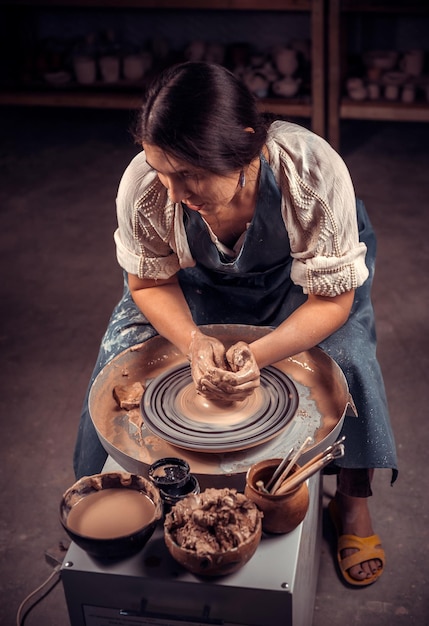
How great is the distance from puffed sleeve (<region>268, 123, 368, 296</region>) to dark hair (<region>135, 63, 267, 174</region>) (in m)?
0.21

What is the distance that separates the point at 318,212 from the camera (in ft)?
6.88

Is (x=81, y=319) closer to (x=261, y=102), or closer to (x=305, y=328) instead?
(x=305, y=328)

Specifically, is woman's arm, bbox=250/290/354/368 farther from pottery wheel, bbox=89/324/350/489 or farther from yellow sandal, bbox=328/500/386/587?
yellow sandal, bbox=328/500/386/587

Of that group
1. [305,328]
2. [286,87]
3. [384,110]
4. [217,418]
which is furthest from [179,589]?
[286,87]

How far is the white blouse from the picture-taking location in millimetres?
2090

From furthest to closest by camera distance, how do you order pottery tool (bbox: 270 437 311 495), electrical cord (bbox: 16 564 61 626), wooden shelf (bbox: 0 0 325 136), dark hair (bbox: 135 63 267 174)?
wooden shelf (bbox: 0 0 325 136) < electrical cord (bbox: 16 564 61 626) < dark hair (bbox: 135 63 267 174) < pottery tool (bbox: 270 437 311 495)

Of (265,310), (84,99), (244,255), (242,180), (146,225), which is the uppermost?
(242,180)

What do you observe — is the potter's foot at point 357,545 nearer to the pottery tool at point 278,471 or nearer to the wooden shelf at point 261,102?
the pottery tool at point 278,471

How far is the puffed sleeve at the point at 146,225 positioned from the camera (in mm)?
2189

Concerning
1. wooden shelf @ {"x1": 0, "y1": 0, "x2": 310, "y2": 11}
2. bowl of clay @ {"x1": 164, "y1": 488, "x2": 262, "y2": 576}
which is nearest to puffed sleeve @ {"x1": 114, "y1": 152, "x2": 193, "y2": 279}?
bowl of clay @ {"x1": 164, "y1": 488, "x2": 262, "y2": 576}

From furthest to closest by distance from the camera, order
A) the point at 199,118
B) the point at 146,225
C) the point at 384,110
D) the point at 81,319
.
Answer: the point at 384,110 < the point at 81,319 < the point at 146,225 < the point at 199,118

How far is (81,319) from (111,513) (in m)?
2.17

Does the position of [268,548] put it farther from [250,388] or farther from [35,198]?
[35,198]

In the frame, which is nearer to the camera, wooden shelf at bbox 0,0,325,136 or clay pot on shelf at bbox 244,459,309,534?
clay pot on shelf at bbox 244,459,309,534
